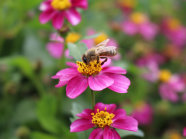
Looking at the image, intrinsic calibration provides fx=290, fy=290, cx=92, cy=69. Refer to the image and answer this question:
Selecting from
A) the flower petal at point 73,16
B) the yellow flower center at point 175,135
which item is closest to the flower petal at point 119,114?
the flower petal at point 73,16

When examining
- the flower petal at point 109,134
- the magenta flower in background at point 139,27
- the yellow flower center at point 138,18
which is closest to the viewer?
the flower petal at point 109,134

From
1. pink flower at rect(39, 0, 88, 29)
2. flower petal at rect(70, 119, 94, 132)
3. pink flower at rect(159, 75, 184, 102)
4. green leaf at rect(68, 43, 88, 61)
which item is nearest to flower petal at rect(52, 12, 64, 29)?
pink flower at rect(39, 0, 88, 29)

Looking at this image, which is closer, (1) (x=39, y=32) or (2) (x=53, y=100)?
(2) (x=53, y=100)

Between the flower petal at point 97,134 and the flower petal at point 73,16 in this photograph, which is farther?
the flower petal at point 73,16

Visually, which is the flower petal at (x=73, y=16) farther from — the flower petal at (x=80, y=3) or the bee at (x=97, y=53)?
the bee at (x=97, y=53)

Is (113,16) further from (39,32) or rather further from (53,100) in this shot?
(53,100)

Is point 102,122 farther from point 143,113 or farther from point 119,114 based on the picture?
point 143,113

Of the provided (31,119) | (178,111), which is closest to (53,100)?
(31,119)

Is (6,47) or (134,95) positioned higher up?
(6,47)
